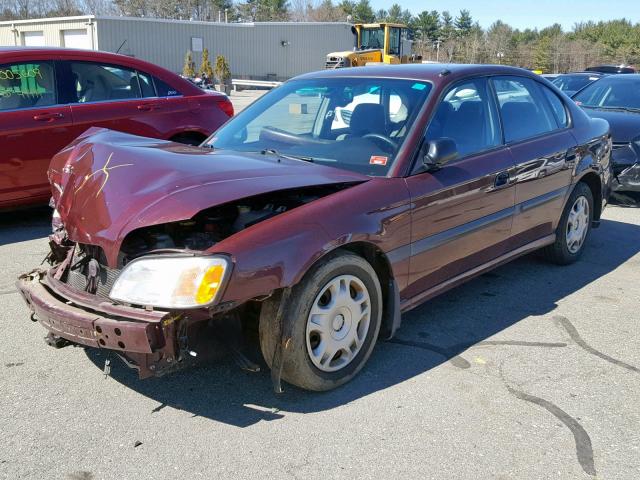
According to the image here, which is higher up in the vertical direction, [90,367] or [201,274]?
[201,274]

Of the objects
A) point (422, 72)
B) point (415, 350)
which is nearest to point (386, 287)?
point (415, 350)

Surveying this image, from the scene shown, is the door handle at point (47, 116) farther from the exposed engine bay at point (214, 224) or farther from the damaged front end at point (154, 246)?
the exposed engine bay at point (214, 224)

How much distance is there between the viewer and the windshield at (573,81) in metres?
13.9

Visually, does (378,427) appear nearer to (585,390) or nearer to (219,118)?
(585,390)

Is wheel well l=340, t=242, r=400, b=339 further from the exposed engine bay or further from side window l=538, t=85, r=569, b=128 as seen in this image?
side window l=538, t=85, r=569, b=128

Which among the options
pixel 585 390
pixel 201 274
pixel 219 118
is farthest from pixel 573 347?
pixel 219 118

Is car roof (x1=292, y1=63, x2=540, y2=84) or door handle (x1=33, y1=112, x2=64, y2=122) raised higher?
car roof (x1=292, y1=63, x2=540, y2=84)

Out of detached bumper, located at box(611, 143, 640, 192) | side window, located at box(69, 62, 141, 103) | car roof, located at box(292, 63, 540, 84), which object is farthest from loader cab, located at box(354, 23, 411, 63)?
car roof, located at box(292, 63, 540, 84)

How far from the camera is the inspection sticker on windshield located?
3.77 meters

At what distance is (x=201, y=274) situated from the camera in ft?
9.10


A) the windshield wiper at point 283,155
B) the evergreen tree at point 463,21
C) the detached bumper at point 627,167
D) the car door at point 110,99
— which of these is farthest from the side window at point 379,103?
the evergreen tree at point 463,21

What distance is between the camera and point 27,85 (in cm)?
611

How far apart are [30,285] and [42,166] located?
308 centimetres

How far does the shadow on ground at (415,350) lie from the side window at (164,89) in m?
3.92
